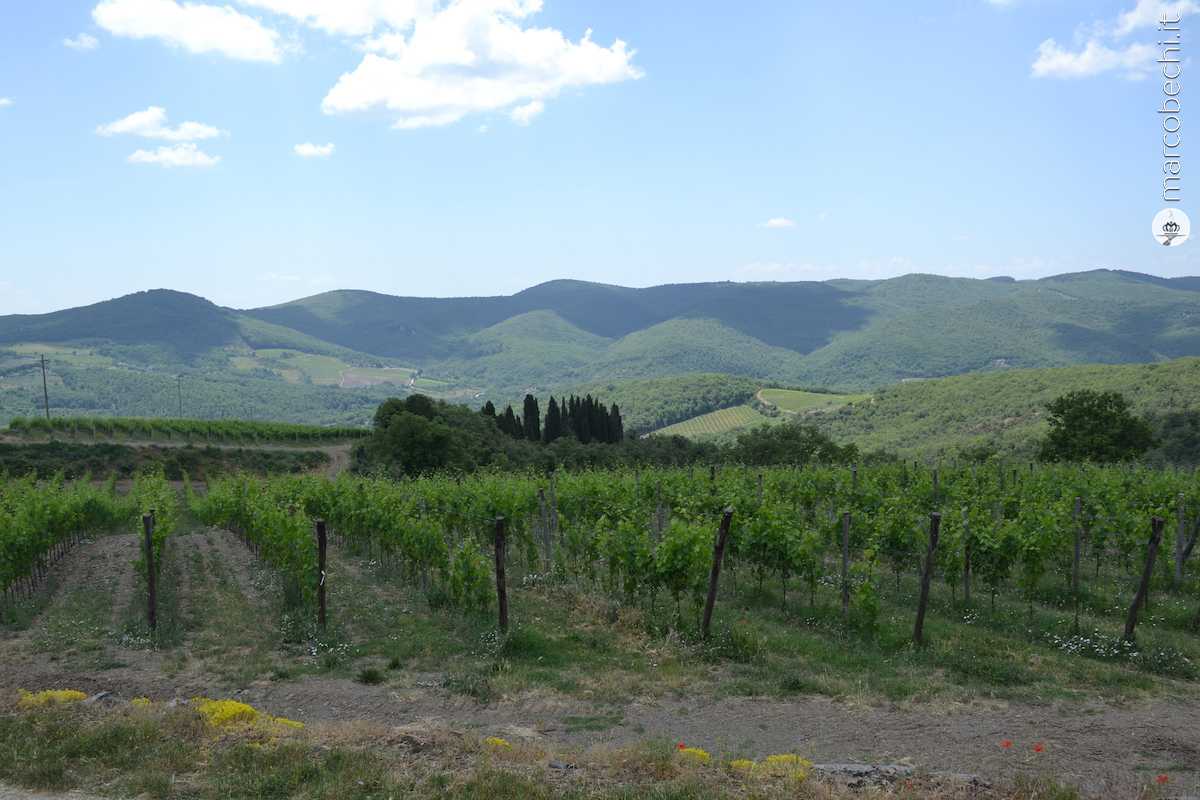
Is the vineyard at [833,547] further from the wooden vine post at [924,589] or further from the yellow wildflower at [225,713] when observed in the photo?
the yellow wildflower at [225,713]

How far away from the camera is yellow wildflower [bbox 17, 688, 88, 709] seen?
8.98m

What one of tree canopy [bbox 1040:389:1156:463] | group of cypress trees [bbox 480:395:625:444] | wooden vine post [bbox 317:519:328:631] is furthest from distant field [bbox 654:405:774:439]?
wooden vine post [bbox 317:519:328:631]

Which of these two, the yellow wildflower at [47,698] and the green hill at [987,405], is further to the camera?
the green hill at [987,405]

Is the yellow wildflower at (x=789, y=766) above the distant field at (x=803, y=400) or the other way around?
above

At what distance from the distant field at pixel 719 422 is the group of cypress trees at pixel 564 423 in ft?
172

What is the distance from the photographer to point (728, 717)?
30.1 ft

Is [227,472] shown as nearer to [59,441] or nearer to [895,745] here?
[59,441]

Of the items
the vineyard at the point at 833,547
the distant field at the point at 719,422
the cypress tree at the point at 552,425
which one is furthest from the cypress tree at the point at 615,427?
the distant field at the point at 719,422

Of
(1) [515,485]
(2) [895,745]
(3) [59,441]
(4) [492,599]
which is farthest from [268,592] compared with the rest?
(3) [59,441]

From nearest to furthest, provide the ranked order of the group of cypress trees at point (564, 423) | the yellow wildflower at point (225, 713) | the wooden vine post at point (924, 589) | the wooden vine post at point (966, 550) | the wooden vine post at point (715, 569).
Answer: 1. the yellow wildflower at point (225, 713)
2. the wooden vine post at point (924, 589)
3. the wooden vine post at point (715, 569)
4. the wooden vine post at point (966, 550)
5. the group of cypress trees at point (564, 423)

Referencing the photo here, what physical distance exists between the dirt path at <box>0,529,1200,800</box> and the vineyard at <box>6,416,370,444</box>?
152 feet

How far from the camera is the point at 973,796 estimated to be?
257 inches

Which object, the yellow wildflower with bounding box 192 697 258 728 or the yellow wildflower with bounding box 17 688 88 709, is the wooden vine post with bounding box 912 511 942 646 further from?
the yellow wildflower with bounding box 17 688 88 709

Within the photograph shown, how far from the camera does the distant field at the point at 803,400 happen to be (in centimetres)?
12386
